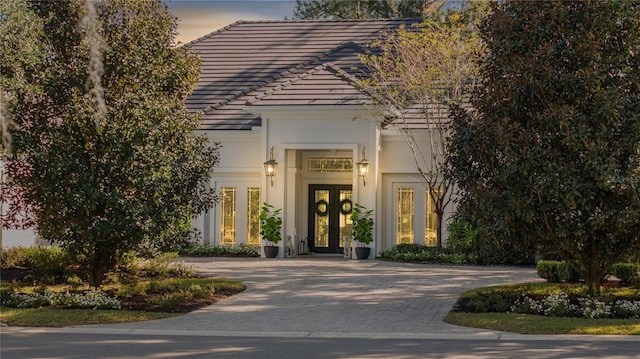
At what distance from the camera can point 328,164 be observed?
31.1 metres

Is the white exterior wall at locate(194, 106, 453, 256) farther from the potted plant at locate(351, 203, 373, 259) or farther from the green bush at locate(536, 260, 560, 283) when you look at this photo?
the green bush at locate(536, 260, 560, 283)

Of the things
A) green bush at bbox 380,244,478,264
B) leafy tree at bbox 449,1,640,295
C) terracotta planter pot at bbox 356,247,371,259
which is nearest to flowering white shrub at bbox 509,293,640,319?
leafy tree at bbox 449,1,640,295

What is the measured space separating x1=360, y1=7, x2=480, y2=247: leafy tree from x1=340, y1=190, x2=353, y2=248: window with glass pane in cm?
269

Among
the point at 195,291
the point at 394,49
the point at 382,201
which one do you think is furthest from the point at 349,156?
the point at 195,291

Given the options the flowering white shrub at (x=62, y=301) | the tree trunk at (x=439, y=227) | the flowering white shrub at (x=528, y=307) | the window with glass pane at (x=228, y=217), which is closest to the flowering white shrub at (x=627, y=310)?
the flowering white shrub at (x=528, y=307)

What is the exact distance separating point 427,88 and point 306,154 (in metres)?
4.80

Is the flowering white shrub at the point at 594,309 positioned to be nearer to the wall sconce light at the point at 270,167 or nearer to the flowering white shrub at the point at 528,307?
the flowering white shrub at the point at 528,307

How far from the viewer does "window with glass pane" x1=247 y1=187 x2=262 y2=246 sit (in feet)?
101

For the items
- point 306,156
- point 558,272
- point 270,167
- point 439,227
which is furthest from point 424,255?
point 558,272

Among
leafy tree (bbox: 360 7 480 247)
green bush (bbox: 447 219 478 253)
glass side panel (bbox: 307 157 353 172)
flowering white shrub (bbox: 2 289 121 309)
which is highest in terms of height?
leafy tree (bbox: 360 7 480 247)

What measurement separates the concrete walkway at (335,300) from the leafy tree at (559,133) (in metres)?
2.39

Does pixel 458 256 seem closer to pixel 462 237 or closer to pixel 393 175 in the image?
pixel 462 237

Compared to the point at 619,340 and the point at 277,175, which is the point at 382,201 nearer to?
the point at 277,175

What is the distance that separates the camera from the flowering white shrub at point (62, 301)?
55.9 ft
